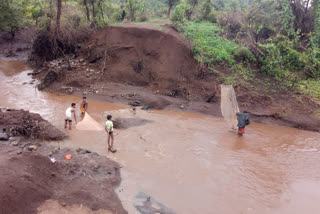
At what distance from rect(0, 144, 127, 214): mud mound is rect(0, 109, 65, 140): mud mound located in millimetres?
→ 1285

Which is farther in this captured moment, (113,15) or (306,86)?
(113,15)

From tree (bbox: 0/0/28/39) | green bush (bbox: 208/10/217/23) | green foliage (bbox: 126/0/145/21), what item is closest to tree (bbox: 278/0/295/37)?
green bush (bbox: 208/10/217/23)

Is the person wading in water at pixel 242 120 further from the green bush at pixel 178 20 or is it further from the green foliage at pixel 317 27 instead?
the green foliage at pixel 317 27

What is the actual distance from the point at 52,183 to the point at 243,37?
49.5 feet

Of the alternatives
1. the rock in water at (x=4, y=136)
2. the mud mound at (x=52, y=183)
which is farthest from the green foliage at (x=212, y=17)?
the rock in water at (x=4, y=136)

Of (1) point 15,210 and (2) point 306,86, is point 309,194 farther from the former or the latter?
(2) point 306,86

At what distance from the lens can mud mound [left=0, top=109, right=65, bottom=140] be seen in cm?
788

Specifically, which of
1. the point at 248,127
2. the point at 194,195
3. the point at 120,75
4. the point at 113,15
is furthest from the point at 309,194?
the point at 113,15

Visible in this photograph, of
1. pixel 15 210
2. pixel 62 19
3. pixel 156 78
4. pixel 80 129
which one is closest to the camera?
pixel 15 210

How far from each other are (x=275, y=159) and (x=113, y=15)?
16.7 meters

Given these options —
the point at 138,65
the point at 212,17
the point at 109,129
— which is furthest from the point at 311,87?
the point at 109,129

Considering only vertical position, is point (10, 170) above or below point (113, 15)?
below

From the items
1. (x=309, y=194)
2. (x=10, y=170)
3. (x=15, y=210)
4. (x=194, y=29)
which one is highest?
(x=194, y=29)

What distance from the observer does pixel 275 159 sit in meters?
8.48
